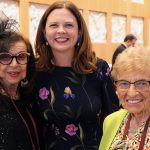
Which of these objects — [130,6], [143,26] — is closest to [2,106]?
[130,6]

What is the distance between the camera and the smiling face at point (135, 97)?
5.48ft

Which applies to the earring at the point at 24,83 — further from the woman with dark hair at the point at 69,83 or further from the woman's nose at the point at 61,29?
the woman's nose at the point at 61,29

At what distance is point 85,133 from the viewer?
90.2 inches

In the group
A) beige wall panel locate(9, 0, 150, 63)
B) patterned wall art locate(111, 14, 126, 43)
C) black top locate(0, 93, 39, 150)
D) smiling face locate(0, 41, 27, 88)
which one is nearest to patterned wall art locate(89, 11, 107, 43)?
beige wall panel locate(9, 0, 150, 63)

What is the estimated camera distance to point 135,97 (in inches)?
65.9

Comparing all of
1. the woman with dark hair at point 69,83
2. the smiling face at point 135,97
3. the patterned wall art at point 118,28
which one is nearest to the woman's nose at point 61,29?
the woman with dark hair at point 69,83

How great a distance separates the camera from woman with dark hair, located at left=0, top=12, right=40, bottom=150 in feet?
6.35

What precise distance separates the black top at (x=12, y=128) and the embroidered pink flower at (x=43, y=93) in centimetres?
26

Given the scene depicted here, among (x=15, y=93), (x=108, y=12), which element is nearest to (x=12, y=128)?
(x=15, y=93)

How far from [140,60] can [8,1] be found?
3652 mm

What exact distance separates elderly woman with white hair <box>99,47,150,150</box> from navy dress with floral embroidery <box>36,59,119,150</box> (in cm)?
51

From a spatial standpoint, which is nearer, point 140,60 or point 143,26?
point 140,60

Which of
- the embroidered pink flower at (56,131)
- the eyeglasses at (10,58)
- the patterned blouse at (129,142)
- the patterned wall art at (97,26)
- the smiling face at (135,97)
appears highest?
the patterned wall art at (97,26)

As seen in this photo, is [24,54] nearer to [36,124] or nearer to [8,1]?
[36,124]
